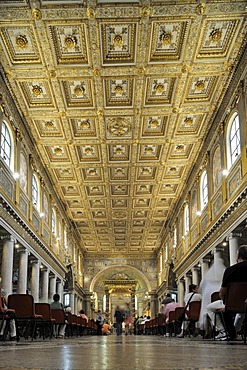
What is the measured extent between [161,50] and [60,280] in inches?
749

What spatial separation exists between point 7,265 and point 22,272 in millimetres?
2901

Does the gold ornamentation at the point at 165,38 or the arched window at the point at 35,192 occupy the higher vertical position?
the gold ornamentation at the point at 165,38

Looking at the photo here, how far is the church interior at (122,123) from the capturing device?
43.2 ft

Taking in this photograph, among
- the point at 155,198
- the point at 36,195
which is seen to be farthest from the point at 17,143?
the point at 155,198

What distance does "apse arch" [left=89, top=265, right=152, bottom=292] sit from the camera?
43.5 metres

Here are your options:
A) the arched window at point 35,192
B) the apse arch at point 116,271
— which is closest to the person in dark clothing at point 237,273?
the arched window at point 35,192

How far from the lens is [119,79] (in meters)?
15.8

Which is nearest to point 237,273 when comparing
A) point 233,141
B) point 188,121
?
point 233,141

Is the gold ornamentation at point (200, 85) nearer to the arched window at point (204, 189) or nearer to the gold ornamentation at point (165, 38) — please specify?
the gold ornamentation at point (165, 38)

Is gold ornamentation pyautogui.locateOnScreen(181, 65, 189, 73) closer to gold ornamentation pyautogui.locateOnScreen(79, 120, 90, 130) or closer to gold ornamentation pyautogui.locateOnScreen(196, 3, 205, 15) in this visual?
gold ornamentation pyautogui.locateOnScreen(196, 3, 205, 15)

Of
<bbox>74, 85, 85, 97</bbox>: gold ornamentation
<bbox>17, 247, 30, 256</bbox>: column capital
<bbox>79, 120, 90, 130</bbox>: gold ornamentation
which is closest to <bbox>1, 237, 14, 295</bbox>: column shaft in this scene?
<bbox>17, 247, 30, 256</bbox>: column capital

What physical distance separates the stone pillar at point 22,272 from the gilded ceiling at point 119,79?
439cm

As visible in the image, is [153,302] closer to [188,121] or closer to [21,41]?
[188,121]

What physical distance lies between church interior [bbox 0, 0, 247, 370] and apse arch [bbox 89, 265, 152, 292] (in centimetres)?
1384
